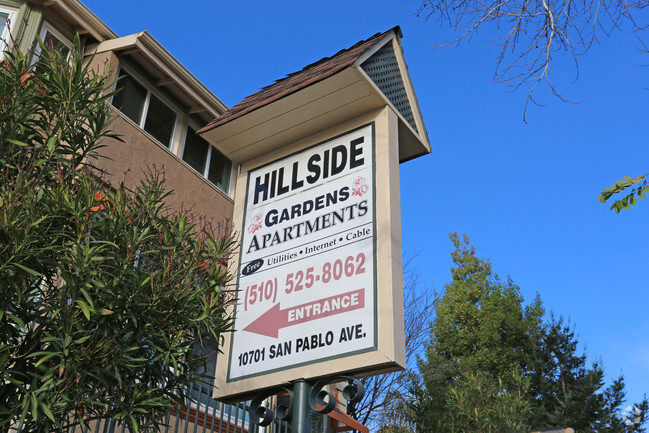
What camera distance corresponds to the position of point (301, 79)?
6691mm

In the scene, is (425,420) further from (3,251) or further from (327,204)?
(3,251)

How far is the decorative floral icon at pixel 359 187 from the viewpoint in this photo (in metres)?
5.74

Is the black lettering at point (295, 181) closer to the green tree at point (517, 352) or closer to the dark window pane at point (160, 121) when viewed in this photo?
the dark window pane at point (160, 121)

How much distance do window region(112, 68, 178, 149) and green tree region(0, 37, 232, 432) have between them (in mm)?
8145

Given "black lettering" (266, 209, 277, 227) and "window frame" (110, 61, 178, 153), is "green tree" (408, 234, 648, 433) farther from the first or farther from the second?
"black lettering" (266, 209, 277, 227)

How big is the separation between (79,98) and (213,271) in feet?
5.36

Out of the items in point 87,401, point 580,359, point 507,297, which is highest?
point 507,297

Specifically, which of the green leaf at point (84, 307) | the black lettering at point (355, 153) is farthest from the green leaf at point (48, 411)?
the black lettering at point (355, 153)

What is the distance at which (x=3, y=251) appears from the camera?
4055 mm

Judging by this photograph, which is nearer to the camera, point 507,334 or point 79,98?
point 79,98

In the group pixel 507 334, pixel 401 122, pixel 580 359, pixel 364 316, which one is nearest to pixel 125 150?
pixel 401 122

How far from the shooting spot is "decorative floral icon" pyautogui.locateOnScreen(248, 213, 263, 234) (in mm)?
6363

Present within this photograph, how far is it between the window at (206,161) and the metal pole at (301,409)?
9988 millimetres

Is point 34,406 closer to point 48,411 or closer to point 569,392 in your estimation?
point 48,411
